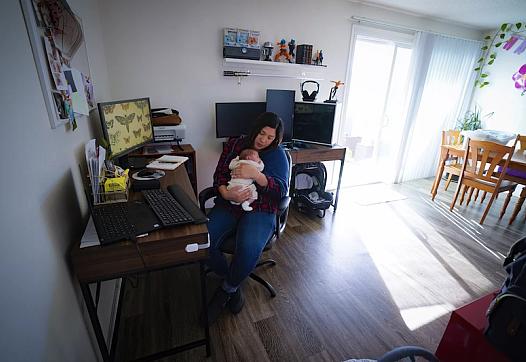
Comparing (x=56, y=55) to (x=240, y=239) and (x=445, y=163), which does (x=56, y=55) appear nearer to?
(x=240, y=239)

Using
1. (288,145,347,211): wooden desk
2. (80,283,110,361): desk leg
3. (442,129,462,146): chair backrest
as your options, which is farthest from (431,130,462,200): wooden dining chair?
(80,283,110,361): desk leg

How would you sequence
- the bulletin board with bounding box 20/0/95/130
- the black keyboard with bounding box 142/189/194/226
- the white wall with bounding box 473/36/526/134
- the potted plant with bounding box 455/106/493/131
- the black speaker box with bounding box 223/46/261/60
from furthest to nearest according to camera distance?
the potted plant with bounding box 455/106/493/131
the white wall with bounding box 473/36/526/134
the black speaker box with bounding box 223/46/261/60
the black keyboard with bounding box 142/189/194/226
the bulletin board with bounding box 20/0/95/130

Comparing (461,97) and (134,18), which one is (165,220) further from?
(461,97)

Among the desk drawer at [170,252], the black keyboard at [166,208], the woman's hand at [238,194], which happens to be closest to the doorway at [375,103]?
the woman's hand at [238,194]

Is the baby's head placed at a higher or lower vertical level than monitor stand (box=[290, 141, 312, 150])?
higher

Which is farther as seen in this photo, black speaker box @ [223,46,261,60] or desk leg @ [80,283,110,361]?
black speaker box @ [223,46,261,60]

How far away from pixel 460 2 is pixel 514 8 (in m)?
0.74

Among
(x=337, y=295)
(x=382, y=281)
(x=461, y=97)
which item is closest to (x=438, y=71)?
(x=461, y=97)

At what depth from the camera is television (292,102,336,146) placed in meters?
2.71

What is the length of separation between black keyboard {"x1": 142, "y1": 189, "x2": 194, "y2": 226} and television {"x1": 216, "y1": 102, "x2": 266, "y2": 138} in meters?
1.38

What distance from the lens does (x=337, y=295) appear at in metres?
1.79

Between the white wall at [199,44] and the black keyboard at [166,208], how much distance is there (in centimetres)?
150

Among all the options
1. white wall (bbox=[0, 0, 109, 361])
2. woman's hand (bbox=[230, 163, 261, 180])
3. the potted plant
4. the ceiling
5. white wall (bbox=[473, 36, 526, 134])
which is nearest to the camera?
white wall (bbox=[0, 0, 109, 361])

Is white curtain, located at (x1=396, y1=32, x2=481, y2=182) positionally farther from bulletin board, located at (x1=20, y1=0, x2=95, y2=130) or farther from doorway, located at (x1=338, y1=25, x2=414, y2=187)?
bulletin board, located at (x1=20, y1=0, x2=95, y2=130)
